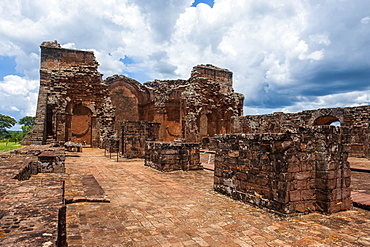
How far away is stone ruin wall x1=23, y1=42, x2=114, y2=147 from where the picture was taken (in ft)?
63.3

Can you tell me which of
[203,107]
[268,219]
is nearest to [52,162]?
[268,219]

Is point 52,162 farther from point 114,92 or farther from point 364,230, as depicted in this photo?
point 114,92

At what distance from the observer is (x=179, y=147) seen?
9664 millimetres

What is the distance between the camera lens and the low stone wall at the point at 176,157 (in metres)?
9.30

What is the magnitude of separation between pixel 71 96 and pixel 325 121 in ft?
61.8

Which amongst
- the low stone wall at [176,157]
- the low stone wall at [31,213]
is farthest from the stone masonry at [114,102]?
the low stone wall at [31,213]

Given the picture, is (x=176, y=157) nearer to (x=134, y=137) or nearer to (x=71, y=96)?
(x=134, y=137)

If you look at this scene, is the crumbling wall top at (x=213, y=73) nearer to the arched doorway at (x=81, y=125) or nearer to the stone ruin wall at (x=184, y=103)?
the stone ruin wall at (x=184, y=103)

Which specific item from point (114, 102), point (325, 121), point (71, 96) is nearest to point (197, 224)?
point (325, 121)

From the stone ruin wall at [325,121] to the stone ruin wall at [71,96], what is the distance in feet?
38.5

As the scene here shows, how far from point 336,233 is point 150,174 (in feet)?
19.8

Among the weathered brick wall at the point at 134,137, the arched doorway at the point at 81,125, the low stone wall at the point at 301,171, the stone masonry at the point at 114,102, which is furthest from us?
the arched doorway at the point at 81,125

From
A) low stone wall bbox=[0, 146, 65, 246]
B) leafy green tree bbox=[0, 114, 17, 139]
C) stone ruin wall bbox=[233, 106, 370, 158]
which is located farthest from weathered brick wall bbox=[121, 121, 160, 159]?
leafy green tree bbox=[0, 114, 17, 139]

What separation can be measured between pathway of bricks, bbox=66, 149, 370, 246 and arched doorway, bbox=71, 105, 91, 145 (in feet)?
59.9
